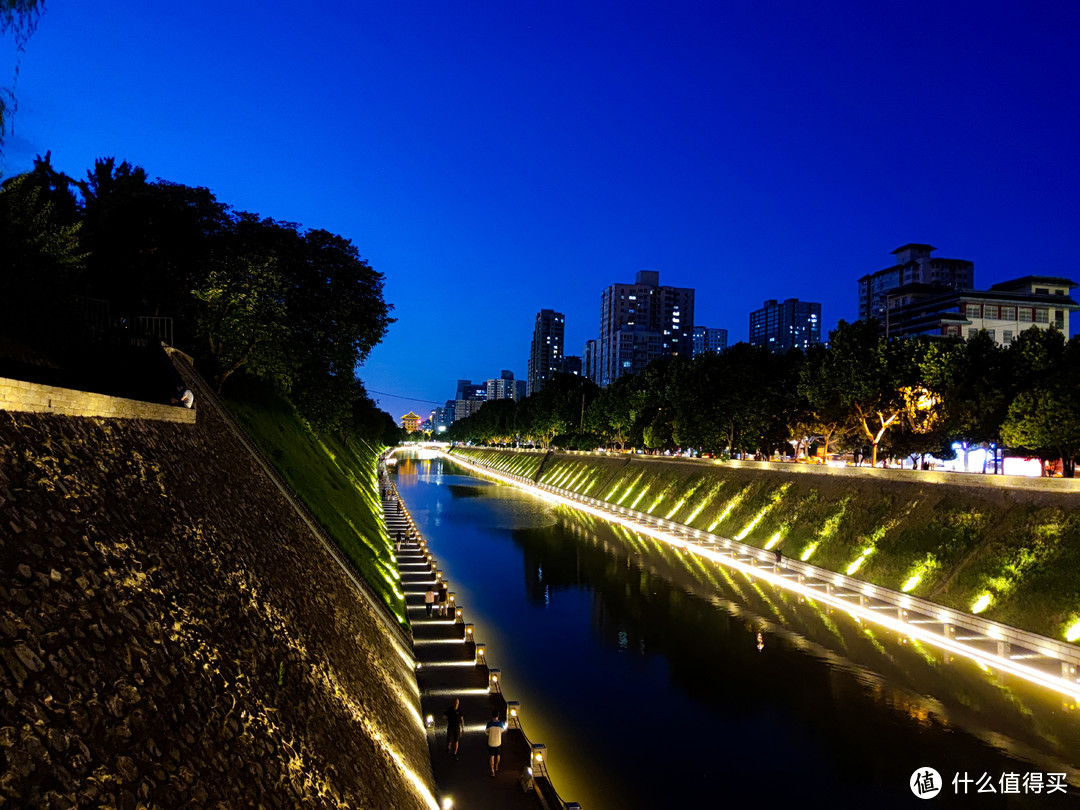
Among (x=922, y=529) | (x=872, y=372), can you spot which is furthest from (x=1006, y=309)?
(x=922, y=529)

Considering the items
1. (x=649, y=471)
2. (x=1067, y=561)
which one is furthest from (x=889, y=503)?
(x=649, y=471)

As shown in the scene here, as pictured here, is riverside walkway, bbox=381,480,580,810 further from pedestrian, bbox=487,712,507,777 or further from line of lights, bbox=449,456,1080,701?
line of lights, bbox=449,456,1080,701

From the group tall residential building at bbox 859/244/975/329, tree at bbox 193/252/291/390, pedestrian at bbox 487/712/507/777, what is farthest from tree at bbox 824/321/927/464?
tall residential building at bbox 859/244/975/329

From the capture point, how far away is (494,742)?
17766mm

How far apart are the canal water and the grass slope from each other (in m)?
5.85

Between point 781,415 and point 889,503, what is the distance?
90.1 feet

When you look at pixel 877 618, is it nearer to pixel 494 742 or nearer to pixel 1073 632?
pixel 1073 632

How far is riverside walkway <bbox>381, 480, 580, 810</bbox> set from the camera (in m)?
16.1

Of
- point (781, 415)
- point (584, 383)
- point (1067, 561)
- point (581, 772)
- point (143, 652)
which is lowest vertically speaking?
point (581, 772)

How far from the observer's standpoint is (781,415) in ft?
232

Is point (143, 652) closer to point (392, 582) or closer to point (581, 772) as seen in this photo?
point (581, 772)

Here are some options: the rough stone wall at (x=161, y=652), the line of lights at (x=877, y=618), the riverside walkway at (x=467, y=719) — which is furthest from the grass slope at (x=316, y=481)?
the line of lights at (x=877, y=618)

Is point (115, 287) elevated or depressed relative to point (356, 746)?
elevated

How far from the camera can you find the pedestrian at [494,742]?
1724 cm
